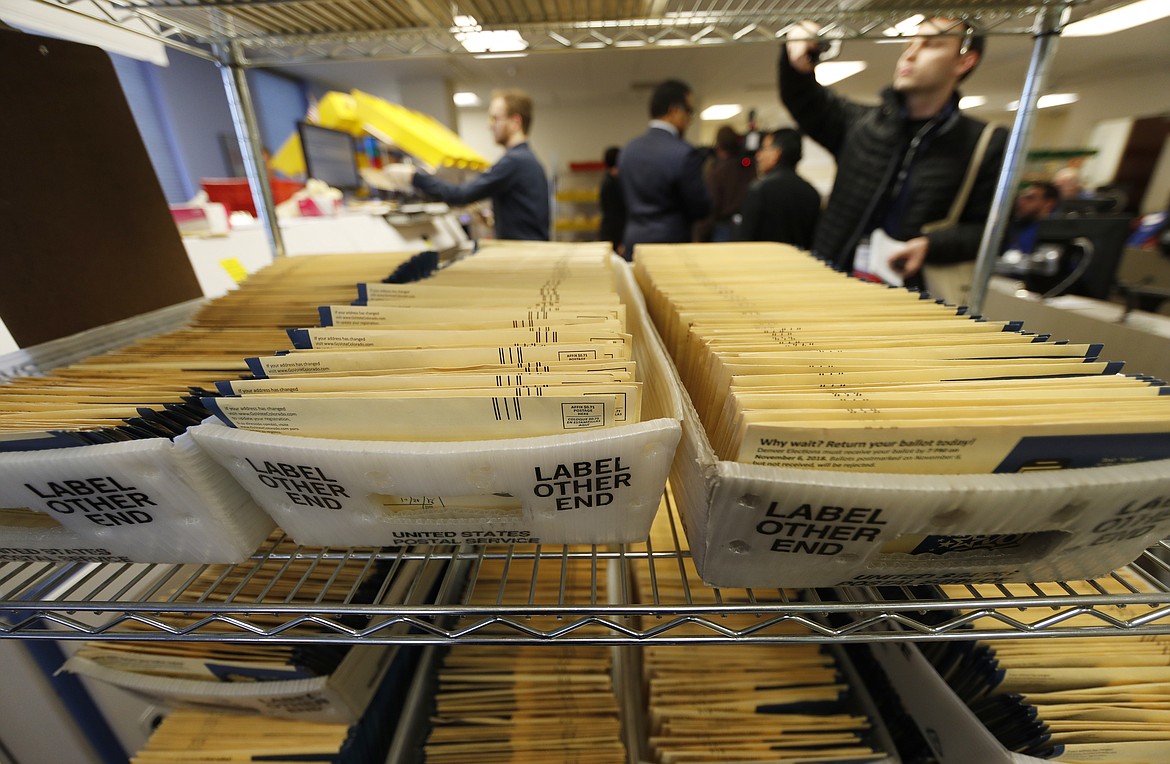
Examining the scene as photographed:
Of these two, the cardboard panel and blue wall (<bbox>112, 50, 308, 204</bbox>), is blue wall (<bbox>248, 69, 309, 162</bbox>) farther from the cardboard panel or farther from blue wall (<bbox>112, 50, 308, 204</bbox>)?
the cardboard panel

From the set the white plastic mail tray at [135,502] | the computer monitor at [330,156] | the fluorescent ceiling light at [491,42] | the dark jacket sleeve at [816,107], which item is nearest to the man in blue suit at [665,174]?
the dark jacket sleeve at [816,107]

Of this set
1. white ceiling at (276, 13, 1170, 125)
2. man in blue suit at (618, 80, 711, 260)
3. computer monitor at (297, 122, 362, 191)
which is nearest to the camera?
man in blue suit at (618, 80, 711, 260)

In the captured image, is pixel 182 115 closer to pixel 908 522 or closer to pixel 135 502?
pixel 135 502

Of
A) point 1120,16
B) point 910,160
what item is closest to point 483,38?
point 910,160

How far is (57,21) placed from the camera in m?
0.77

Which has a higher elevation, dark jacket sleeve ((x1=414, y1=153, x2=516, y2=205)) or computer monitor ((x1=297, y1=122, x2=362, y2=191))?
computer monitor ((x1=297, y1=122, x2=362, y2=191))

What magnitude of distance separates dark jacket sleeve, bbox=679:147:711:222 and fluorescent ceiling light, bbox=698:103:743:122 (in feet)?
22.4

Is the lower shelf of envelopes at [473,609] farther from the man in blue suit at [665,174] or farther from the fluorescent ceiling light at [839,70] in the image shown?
the fluorescent ceiling light at [839,70]

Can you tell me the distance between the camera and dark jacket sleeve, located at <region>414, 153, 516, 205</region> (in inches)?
84.8

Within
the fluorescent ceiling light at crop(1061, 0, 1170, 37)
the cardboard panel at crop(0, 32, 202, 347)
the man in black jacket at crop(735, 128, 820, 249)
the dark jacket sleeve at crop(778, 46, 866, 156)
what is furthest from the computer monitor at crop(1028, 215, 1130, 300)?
the cardboard panel at crop(0, 32, 202, 347)

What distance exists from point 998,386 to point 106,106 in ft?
4.37

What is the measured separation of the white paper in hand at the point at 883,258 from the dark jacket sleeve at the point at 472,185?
1.62 m

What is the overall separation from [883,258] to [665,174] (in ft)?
4.55

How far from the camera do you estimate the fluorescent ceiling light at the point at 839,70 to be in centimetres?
593
